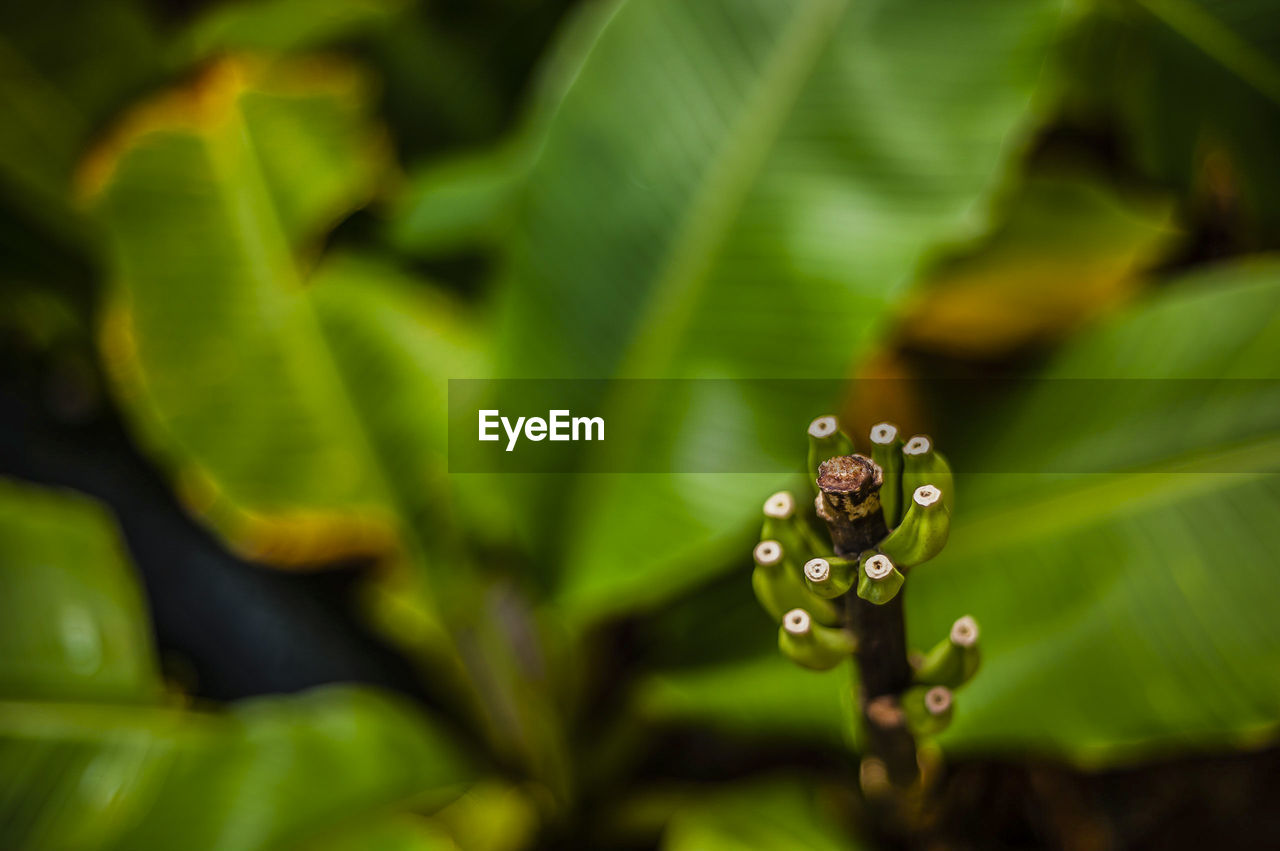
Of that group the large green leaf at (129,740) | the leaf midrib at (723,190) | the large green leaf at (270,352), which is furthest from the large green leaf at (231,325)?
the leaf midrib at (723,190)

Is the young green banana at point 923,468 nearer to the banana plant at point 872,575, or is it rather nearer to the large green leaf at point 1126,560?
the banana plant at point 872,575

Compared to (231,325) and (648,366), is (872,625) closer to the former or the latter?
(648,366)

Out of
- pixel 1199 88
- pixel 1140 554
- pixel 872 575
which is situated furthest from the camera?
pixel 1199 88

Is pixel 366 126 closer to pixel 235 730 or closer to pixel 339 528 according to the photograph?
pixel 339 528

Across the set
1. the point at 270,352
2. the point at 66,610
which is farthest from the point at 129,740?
the point at 270,352

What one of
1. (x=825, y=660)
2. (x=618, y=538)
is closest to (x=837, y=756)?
(x=618, y=538)

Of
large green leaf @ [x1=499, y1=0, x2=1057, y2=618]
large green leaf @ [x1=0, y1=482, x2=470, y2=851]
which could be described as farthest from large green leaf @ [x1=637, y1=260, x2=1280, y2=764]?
Result: large green leaf @ [x1=0, y1=482, x2=470, y2=851]
